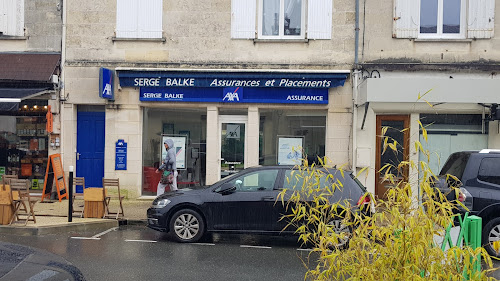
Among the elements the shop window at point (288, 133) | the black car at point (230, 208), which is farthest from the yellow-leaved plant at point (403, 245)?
the shop window at point (288, 133)

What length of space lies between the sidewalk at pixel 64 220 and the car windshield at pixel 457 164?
6.32 meters

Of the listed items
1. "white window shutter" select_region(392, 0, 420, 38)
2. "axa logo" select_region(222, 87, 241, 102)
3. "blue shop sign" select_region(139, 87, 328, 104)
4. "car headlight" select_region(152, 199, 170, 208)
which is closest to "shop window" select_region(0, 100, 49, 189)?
"blue shop sign" select_region(139, 87, 328, 104)

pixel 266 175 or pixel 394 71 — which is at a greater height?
pixel 394 71

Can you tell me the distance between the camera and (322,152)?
1404cm

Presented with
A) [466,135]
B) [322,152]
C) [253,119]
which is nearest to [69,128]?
[253,119]

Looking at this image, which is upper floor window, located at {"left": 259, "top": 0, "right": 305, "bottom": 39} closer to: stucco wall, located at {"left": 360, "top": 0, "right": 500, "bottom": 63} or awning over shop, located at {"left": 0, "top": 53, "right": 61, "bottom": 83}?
stucco wall, located at {"left": 360, "top": 0, "right": 500, "bottom": 63}

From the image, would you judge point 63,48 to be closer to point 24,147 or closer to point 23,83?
point 23,83

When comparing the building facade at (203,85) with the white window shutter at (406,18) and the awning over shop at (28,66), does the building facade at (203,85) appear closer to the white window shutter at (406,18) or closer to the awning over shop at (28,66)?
the awning over shop at (28,66)

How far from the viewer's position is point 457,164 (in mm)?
9188

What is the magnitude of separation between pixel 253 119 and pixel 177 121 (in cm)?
211

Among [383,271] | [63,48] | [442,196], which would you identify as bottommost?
[383,271]

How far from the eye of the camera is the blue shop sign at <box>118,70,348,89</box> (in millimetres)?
13531

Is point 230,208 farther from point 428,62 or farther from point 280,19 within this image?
point 428,62

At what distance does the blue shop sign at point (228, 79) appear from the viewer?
13531mm
